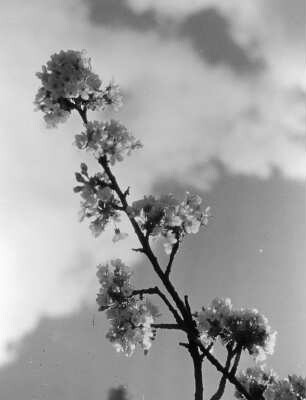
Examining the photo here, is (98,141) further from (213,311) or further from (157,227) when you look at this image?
(213,311)

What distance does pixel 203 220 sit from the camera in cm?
692

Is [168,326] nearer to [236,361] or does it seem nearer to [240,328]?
[236,361]

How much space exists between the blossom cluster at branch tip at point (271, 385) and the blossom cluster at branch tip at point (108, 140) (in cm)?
421

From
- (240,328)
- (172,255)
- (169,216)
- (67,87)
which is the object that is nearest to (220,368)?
(240,328)

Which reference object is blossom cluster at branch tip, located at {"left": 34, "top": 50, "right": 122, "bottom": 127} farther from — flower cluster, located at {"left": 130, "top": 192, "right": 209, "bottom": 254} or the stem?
the stem

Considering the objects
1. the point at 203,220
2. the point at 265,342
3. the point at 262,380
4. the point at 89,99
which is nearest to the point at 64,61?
the point at 89,99

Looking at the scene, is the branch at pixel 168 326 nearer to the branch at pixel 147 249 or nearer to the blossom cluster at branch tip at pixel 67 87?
the branch at pixel 147 249

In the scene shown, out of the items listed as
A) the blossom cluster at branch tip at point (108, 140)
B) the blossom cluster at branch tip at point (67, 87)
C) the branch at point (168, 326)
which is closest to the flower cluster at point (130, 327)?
the branch at point (168, 326)

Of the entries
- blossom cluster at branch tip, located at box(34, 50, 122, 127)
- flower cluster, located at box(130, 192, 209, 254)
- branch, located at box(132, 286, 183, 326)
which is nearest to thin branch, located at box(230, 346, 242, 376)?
branch, located at box(132, 286, 183, 326)

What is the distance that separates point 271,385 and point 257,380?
0.44 meters

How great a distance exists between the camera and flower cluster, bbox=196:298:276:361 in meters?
6.90

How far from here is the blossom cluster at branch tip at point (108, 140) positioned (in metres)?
6.61

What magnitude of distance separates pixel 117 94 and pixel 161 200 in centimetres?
181

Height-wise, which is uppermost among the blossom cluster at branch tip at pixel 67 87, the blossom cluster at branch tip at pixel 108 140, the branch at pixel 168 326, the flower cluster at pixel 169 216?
the blossom cluster at branch tip at pixel 67 87
